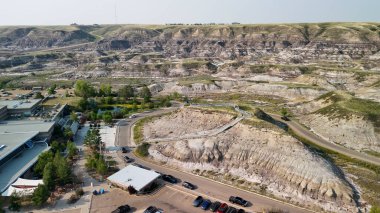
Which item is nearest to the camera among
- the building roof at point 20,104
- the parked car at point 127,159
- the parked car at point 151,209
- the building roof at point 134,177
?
the parked car at point 151,209

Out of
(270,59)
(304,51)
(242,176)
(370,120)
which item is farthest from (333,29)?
(242,176)

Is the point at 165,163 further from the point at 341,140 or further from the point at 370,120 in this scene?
the point at 370,120

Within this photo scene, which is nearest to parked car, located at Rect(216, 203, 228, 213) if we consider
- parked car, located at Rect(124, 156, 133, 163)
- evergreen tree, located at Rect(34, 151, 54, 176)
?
parked car, located at Rect(124, 156, 133, 163)

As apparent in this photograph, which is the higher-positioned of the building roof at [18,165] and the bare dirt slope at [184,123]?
the bare dirt slope at [184,123]

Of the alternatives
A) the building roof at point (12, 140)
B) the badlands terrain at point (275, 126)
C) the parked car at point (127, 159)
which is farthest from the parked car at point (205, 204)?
the building roof at point (12, 140)

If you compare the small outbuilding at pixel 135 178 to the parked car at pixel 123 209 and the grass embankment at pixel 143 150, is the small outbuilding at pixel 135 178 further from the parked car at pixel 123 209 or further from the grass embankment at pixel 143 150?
the grass embankment at pixel 143 150

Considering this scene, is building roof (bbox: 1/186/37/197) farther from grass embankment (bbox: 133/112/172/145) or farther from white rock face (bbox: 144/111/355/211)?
grass embankment (bbox: 133/112/172/145)

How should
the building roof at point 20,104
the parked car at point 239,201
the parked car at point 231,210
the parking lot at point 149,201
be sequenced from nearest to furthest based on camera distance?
1. the parked car at point 231,210
2. the parking lot at point 149,201
3. the parked car at point 239,201
4. the building roof at point 20,104
